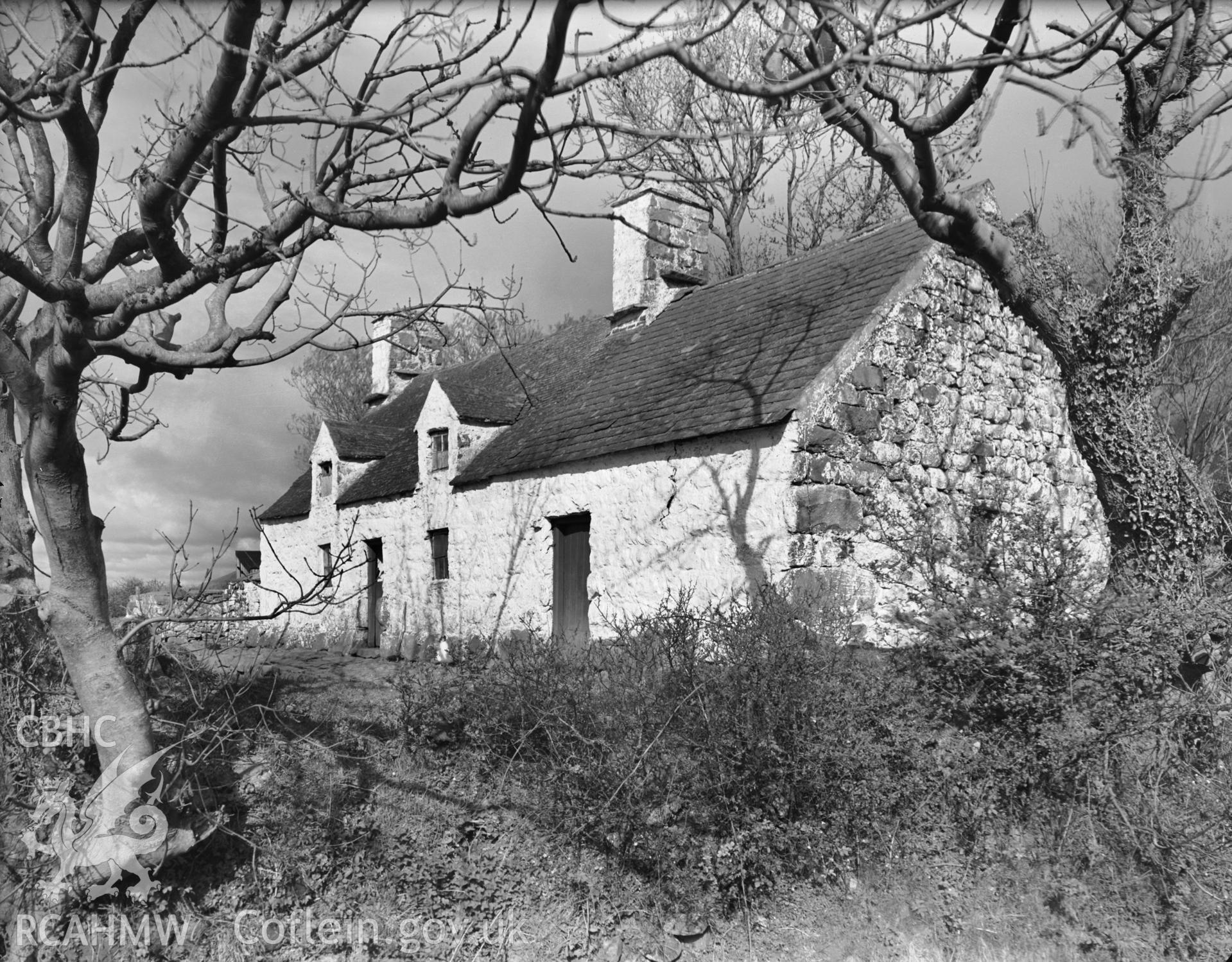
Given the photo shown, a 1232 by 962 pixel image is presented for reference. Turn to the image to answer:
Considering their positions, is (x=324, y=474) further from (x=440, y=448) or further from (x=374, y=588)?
(x=440, y=448)

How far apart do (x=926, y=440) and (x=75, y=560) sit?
321 inches

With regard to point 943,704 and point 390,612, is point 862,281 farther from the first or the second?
point 390,612

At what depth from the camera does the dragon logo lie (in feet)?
16.6

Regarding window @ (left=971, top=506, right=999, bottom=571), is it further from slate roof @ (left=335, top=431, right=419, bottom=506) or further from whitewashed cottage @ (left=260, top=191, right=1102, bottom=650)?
slate roof @ (left=335, top=431, right=419, bottom=506)

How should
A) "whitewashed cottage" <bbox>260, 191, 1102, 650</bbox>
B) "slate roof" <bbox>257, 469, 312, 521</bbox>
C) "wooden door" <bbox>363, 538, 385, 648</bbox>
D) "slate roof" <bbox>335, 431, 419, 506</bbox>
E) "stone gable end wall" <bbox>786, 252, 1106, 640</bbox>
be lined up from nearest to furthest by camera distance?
"stone gable end wall" <bbox>786, 252, 1106, 640</bbox>
"whitewashed cottage" <bbox>260, 191, 1102, 650</bbox>
"slate roof" <bbox>335, 431, 419, 506</bbox>
"wooden door" <bbox>363, 538, 385, 648</bbox>
"slate roof" <bbox>257, 469, 312, 521</bbox>

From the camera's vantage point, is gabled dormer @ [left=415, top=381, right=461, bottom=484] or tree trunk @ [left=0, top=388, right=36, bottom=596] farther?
gabled dormer @ [left=415, top=381, right=461, bottom=484]

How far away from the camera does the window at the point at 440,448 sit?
14.2 metres

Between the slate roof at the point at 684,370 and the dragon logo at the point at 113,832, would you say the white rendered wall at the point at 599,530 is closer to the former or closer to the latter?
the slate roof at the point at 684,370

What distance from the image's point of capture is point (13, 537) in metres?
6.10

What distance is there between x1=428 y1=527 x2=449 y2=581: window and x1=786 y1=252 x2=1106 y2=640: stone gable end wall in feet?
22.1

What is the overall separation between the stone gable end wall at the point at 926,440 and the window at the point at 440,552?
22.1 ft

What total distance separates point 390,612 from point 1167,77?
497 inches

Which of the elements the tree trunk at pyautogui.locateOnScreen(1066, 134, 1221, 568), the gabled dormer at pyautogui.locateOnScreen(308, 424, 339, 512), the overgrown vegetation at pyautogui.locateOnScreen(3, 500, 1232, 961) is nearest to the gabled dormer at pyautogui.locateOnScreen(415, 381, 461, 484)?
the gabled dormer at pyautogui.locateOnScreen(308, 424, 339, 512)

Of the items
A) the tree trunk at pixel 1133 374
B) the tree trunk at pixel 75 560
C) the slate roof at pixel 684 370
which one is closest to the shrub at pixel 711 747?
the tree trunk at pixel 75 560
